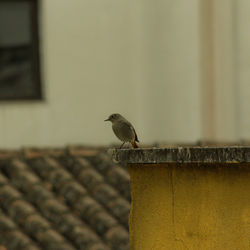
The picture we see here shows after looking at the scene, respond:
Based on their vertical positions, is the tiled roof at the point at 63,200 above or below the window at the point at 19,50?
below

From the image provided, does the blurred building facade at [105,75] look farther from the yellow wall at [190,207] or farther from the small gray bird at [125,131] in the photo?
the yellow wall at [190,207]

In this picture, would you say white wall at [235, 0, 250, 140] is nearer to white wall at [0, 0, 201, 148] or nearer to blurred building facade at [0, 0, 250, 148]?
blurred building facade at [0, 0, 250, 148]

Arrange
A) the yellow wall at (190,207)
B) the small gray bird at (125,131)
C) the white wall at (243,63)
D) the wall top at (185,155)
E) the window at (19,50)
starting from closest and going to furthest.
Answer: the wall top at (185,155) < the yellow wall at (190,207) < the small gray bird at (125,131) < the white wall at (243,63) < the window at (19,50)

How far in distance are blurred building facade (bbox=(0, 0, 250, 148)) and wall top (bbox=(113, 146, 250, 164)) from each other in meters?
6.78

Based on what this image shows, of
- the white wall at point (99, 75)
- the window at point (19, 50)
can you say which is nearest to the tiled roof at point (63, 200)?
the white wall at point (99, 75)

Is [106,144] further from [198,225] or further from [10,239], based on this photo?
[198,225]

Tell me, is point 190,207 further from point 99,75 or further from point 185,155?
point 99,75

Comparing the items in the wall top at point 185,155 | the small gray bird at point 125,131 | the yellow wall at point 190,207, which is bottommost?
the yellow wall at point 190,207

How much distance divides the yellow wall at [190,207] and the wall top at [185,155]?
0.30ft

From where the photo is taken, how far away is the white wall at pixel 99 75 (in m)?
12.7

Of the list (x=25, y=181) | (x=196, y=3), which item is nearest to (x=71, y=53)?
A: (x=196, y=3)

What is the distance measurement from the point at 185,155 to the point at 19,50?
25.9 ft

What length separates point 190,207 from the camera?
18.0ft

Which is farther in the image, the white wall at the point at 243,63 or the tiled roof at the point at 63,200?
the white wall at the point at 243,63
